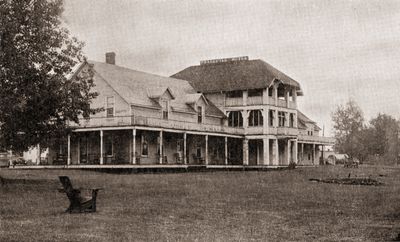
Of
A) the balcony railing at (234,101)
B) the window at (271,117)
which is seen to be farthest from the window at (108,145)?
the window at (271,117)

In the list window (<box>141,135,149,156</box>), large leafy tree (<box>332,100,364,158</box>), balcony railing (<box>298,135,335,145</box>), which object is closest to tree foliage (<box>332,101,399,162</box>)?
large leafy tree (<box>332,100,364,158</box>)

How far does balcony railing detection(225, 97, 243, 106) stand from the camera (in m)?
56.4

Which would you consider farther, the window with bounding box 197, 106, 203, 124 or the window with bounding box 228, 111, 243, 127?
the window with bounding box 228, 111, 243, 127

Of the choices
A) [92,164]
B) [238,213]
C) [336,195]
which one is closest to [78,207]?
[238,213]

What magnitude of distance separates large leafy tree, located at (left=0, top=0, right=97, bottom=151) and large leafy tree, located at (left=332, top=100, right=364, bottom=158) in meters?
75.7

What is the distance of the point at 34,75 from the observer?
23.8 meters

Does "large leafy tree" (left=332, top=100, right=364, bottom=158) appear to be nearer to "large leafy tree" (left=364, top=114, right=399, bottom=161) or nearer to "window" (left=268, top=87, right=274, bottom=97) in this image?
"large leafy tree" (left=364, top=114, right=399, bottom=161)

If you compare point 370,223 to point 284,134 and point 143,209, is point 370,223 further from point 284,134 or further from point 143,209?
point 284,134

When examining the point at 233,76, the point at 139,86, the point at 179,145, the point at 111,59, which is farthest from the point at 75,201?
the point at 233,76

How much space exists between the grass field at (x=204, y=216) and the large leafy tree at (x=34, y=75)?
3.42 meters

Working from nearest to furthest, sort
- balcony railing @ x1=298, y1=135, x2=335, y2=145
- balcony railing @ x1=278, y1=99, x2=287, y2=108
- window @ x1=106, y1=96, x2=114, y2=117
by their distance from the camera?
1. window @ x1=106, y1=96, x2=114, y2=117
2. balcony railing @ x1=278, y1=99, x2=287, y2=108
3. balcony railing @ x1=298, y1=135, x2=335, y2=145

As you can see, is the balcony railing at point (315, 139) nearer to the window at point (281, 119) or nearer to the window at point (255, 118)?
the window at point (281, 119)

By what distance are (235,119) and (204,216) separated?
141 feet

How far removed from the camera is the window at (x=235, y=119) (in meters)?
56.9
